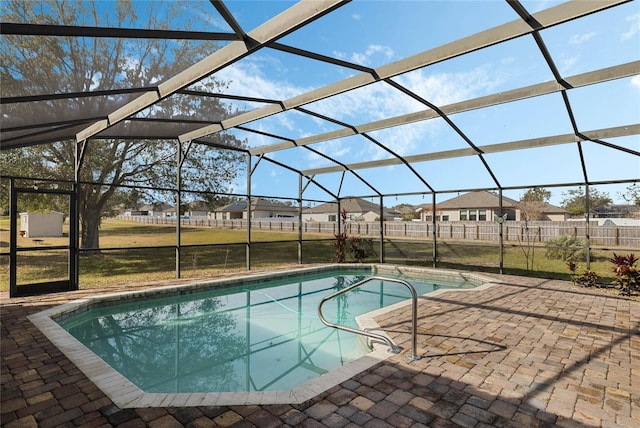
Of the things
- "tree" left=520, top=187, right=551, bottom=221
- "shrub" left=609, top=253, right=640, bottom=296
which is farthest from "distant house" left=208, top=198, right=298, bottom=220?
"shrub" left=609, top=253, right=640, bottom=296

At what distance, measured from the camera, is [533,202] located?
51.5ft

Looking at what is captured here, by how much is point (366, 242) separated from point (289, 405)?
35.3 ft

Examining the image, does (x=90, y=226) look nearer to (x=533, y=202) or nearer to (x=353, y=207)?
(x=353, y=207)

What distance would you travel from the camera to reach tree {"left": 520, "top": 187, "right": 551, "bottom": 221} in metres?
15.4

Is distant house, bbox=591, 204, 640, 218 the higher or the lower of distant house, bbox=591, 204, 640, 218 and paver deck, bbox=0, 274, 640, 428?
the higher

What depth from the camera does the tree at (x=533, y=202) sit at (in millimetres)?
15369

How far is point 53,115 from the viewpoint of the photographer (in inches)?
204

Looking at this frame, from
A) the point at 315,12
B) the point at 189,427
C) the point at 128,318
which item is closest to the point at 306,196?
the point at 128,318

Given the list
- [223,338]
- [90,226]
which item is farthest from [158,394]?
[90,226]

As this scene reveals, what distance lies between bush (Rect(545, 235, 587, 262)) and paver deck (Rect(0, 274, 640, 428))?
6407 mm

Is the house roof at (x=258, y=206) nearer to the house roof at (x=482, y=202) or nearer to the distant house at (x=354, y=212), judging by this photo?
the distant house at (x=354, y=212)

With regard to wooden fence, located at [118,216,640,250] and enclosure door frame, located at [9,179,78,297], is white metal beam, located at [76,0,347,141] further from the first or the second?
wooden fence, located at [118,216,640,250]

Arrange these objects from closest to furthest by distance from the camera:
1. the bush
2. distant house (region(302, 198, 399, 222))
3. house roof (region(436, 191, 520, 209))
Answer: the bush, house roof (region(436, 191, 520, 209)), distant house (region(302, 198, 399, 222))

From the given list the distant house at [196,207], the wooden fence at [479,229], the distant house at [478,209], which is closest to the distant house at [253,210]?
the wooden fence at [479,229]
